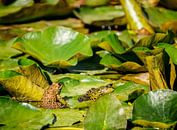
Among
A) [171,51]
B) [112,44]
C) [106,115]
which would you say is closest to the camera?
[106,115]

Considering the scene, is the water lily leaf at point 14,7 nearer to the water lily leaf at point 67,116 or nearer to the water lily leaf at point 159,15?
the water lily leaf at point 159,15

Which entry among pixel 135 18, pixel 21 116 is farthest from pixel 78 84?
pixel 135 18

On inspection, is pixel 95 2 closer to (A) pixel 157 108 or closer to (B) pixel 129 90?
(B) pixel 129 90

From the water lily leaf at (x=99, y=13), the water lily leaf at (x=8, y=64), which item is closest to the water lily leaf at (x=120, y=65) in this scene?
the water lily leaf at (x=8, y=64)

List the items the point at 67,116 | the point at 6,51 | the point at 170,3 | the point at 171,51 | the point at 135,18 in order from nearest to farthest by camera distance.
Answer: the point at 67,116 < the point at 171,51 < the point at 6,51 < the point at 135,18 < the point at 170,3

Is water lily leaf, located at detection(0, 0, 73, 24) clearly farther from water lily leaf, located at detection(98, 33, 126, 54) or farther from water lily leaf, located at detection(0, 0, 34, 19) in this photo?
water lily leaf, located at detection(98, 33, 126, 54)

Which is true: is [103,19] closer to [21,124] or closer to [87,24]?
[87,24]
